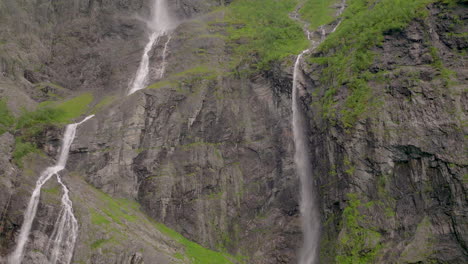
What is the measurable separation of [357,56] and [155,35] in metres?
35.5

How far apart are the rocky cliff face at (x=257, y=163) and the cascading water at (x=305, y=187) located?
2.39ft

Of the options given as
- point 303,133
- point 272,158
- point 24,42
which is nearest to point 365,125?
point 303,133

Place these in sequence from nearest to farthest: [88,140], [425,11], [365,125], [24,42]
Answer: [365,125], [425,11], [88,140], [24,42]

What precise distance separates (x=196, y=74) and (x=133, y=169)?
14815 mm

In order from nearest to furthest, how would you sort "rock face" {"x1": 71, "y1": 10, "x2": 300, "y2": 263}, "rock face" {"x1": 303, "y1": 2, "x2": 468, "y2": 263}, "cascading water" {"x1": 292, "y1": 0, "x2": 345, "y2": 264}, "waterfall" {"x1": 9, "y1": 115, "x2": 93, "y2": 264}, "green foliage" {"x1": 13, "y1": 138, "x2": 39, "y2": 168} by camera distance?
"rock face" {"x1": 303, "y1": 2, "x2": 468, "y2": 263}
"waterfall" {"x1": 9, "y1": 115, "x2": 93, "y2": 264}
"cascading water" {"x1": 292, "y1": 0, "x2": 345, "y2": 264}
"rock face" {"x1": 71, "y1": 10, "x2": 300, "y2": 263}
"green foliage" {"x1": 13, "y1": 138, "x2": 39, "y2": 168}

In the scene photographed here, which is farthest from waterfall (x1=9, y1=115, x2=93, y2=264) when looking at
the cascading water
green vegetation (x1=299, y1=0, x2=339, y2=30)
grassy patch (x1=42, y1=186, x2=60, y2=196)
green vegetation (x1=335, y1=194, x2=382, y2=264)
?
green vegetation (x1=299, y1=0, x2=339, y2=30)

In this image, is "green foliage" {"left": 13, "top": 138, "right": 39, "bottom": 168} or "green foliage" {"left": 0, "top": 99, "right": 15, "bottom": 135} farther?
"green foliage" {"left": 0, "top": 99, "right": 15, "bottom": 135}

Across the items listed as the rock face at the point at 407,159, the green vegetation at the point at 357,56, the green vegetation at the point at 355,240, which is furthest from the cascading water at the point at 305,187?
the green vegetation at the point at 355,240

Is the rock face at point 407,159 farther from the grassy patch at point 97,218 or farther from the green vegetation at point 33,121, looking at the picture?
the green vegetation at point 33,121

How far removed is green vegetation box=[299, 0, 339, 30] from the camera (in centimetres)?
5815

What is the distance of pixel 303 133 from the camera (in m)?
35.9

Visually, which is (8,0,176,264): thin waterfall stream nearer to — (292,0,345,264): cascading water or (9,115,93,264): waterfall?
(9,115,93,264): waterfall

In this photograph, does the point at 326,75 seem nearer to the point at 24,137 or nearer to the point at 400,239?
the point at 400,239

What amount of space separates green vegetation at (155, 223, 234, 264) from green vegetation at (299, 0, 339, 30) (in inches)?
1456
